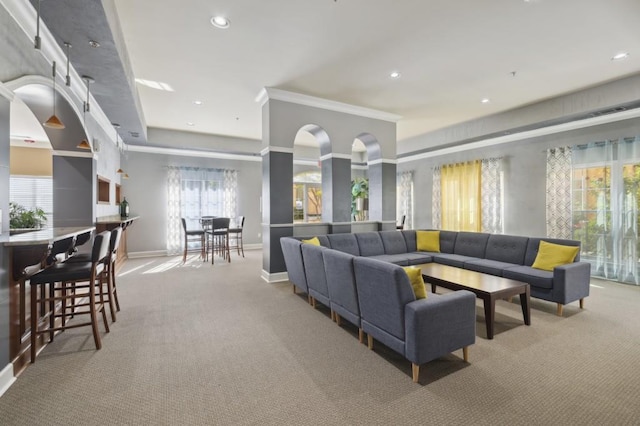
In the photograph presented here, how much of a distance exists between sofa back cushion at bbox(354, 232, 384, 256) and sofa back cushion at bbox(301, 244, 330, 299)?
1.53m

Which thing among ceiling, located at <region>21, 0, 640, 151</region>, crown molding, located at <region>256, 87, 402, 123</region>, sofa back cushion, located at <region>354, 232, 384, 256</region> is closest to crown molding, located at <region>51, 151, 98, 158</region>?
ceiling, located at <region>21, 0, 640, 151</region>

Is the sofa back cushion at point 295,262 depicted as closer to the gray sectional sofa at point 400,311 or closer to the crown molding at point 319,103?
the gray sectional sofa at point 400,311

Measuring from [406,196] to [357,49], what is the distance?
19.0 feet

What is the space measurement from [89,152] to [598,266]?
857 centimetres

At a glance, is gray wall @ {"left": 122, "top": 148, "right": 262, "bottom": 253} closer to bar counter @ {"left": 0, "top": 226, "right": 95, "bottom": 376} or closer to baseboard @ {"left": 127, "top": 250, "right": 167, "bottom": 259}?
baseboard @ {"left": 127, "top": 250, "right": 167, "bottom": 259}

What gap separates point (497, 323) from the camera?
3127mm

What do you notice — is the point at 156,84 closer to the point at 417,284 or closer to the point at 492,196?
the point at 417,284

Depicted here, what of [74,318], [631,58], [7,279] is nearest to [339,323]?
[7,279]

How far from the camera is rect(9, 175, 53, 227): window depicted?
7332mm

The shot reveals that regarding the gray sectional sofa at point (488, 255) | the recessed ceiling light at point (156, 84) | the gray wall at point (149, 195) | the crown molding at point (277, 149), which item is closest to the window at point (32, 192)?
the gray wall at point (149, 195)

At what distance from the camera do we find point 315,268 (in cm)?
337

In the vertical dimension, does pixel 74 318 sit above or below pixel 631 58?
below

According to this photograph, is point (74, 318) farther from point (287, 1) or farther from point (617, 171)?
point (617, 171)

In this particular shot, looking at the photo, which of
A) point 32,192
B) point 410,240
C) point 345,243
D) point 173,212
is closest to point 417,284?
point 345,243
